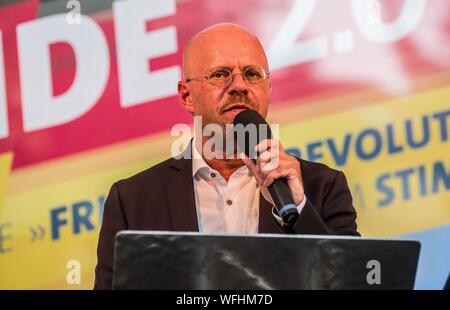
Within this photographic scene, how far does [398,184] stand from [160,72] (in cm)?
Result: 96

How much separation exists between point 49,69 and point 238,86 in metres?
1.11

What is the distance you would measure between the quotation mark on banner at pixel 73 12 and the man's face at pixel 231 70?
0.80 metres

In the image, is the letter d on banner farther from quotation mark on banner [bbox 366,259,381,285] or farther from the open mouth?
quotation mark on banner [bbox 366,259,381,285]

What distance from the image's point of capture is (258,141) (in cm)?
224

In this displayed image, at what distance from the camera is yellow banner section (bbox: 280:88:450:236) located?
128 inches

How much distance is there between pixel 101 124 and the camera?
338 centimetres

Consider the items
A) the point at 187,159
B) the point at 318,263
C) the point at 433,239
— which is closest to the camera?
the point at 318,263

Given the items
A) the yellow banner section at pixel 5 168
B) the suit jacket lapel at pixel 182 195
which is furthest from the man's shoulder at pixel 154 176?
the yellow banner section at pixel 5 168

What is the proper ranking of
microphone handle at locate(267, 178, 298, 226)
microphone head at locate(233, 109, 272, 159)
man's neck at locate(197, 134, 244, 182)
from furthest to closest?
man's neck at locate(197, 134, 244, 182)
microphone head at locate(233, 109, 272, 159)
microphone handle at locate(267, 178, 298, 226)

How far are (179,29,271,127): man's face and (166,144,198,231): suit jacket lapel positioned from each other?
0.15m

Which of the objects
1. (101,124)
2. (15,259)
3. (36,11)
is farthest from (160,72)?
(15,259)

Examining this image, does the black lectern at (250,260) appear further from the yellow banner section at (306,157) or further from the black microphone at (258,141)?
the yellow banner section at (306,157)

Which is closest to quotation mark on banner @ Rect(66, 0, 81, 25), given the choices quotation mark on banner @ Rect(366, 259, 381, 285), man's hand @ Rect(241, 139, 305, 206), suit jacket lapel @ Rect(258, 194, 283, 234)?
suit jacket lapel @ Rect(258, 194, 283, 234)
